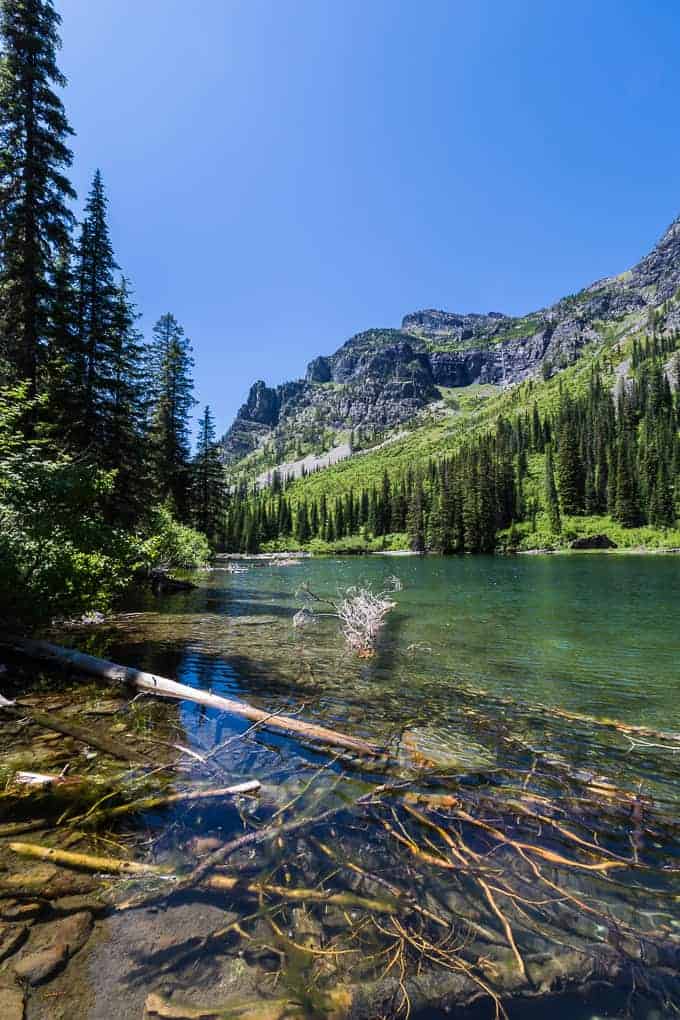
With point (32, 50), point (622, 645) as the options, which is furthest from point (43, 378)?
point (622, 645)

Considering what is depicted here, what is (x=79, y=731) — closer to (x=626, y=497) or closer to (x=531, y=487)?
(x=626, y=497)

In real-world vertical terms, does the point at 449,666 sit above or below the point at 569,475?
below

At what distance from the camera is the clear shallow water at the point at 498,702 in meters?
4.72

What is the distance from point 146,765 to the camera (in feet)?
19.2

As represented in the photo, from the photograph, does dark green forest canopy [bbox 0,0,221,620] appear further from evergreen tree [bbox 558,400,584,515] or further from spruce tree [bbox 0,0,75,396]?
evergreen tree [bbox 558,400,584,515]

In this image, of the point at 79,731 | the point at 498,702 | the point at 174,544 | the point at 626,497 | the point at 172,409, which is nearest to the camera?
the point at 79,731

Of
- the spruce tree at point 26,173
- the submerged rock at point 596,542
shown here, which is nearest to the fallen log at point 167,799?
the spruce tree at point 26,173

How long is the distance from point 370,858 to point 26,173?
23.2 m

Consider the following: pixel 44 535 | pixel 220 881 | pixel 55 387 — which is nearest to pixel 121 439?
pixel 55 387

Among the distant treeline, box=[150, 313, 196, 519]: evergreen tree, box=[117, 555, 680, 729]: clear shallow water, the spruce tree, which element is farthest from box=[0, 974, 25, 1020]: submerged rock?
the distant treeline

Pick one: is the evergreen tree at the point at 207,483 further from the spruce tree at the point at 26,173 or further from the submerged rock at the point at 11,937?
the submerged rock at the point at 11,937

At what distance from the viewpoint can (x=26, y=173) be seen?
663 inches

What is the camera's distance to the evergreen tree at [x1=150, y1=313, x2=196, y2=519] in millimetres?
39312

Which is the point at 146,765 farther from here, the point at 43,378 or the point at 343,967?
the point at 43,378
